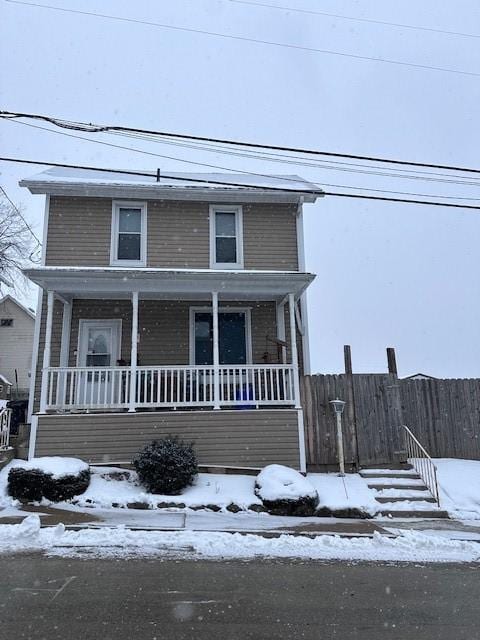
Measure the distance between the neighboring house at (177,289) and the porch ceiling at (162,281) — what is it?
0.08ft

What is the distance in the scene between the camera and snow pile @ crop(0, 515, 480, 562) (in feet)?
18.5

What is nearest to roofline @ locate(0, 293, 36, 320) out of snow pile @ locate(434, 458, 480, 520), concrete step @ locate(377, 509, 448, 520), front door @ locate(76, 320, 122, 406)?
front door @ locate(76, 320, 122, 406)

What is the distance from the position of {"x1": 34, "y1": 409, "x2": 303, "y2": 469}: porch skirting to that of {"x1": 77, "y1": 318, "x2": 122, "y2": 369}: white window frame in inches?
100

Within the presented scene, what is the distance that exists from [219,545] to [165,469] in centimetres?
257

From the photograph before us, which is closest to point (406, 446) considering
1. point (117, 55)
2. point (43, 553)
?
point (43, 553)

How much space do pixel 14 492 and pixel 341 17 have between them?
11.5 m

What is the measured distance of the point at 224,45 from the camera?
12.8 meters

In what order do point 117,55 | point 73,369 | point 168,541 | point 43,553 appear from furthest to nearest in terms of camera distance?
point 117,55
point 73,369
point 168,541
point 43,553

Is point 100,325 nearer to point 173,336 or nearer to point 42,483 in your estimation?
point 173,336

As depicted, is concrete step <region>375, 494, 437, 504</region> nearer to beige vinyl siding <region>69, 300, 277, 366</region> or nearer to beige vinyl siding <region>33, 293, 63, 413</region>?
beige vinyl siding <region>69, 300, 277, 366</region>

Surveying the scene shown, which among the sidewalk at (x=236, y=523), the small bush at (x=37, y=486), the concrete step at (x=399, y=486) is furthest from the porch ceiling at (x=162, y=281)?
the sidewalk at (x=236, y=523)

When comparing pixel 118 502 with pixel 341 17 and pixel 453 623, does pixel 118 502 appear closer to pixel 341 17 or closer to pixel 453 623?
pixel 453 623

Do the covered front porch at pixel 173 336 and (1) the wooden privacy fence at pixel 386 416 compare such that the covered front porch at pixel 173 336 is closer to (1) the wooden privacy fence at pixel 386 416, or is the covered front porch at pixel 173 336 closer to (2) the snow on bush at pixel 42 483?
(1) the wooden privacy fence at pixel 386 416

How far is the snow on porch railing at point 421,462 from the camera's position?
8812mm
